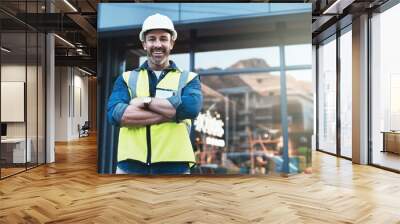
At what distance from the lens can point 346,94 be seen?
376 inches

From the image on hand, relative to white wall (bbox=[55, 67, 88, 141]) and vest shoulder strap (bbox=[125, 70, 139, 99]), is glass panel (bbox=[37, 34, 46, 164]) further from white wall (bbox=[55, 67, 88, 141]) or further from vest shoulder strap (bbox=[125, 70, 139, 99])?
white wall (bbox=[55, 67, 88, 141])

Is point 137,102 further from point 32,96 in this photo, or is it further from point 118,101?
point 32,96

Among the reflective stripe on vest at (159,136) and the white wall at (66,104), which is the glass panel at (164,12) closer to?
the reflective stripe on vest at (159,136)

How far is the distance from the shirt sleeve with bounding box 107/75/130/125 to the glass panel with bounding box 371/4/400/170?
4.98 m

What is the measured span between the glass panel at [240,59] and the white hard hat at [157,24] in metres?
0.65

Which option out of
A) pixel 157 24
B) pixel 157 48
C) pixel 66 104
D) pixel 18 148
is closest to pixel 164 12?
pixel 157 24

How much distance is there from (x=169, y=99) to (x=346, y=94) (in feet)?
16.8

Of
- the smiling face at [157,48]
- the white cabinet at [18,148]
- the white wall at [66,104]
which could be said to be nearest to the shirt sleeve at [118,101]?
the smiling face at [157,48]

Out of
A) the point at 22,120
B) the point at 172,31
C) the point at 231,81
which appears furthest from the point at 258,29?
the point at 22,120

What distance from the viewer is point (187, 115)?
21.6 ft

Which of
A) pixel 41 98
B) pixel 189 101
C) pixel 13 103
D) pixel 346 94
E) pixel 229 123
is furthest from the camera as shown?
pixel 346 94

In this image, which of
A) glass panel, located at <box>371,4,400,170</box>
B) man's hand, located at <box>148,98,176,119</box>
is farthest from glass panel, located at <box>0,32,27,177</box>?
glass panel, located at <box>371,4,400,170</box>

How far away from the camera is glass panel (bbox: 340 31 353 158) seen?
9234 millimetres

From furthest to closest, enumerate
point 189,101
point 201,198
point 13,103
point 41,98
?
point 41,98 → point 13,103 → point 189,101 → point 201,198
